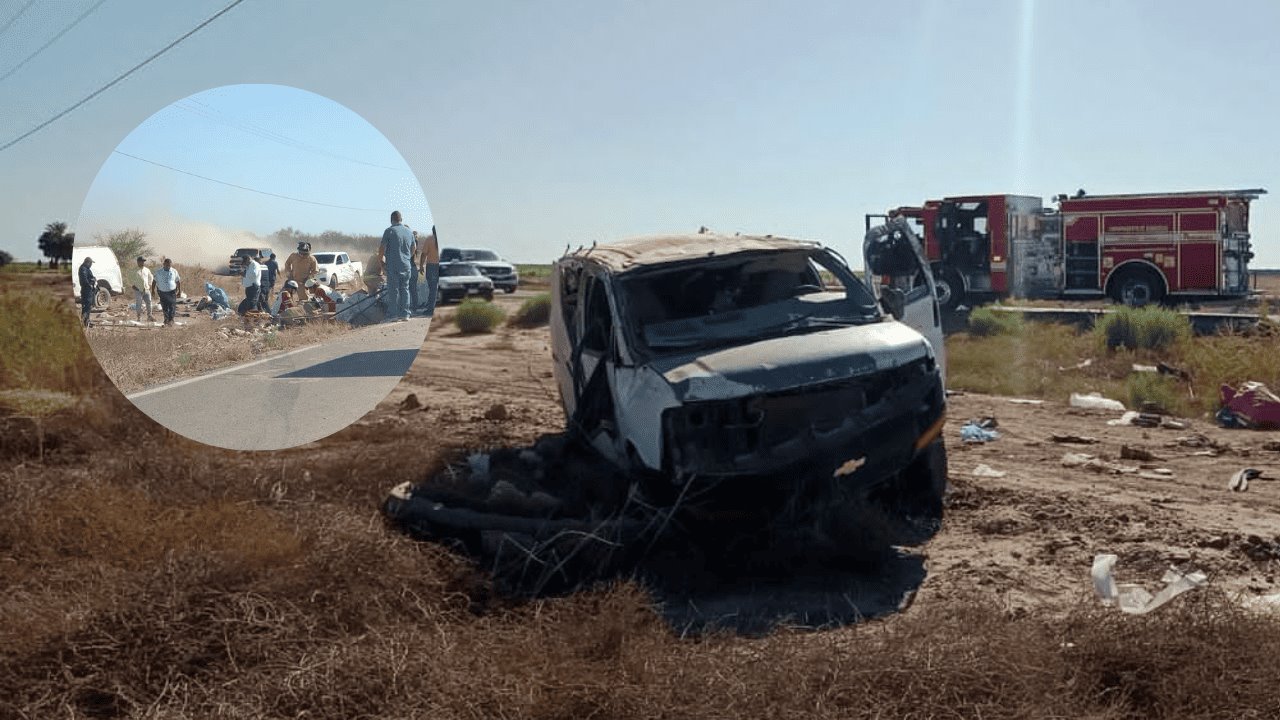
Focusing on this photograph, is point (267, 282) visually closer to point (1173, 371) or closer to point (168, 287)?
point (168, 287)

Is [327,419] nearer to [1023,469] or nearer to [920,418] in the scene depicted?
[920,418]

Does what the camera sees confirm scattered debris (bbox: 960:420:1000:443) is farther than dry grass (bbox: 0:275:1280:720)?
Yes

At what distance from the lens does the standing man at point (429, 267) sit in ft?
24.5

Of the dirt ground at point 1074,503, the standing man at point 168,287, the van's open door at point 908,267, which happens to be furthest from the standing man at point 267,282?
the van's open door at point 908,267

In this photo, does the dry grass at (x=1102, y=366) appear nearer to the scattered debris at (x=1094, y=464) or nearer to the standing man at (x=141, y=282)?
the scattered debris at (x=1094, y=464)

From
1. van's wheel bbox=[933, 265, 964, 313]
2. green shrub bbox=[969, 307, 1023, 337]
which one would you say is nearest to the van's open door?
green shrub bbox=[969, 307, 1023, 337]

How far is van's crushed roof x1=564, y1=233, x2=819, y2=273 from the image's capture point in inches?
307

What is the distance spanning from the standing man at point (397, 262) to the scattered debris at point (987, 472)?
466cm

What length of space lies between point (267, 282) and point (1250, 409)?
950cm

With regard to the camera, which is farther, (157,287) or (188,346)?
(188,346)

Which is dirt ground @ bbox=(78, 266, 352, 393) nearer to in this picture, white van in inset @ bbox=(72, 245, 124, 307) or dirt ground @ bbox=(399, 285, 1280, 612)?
white van in inset @ bbox=(72, 245, 124, 307)

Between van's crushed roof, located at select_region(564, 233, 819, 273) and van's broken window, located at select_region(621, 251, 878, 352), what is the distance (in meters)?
0.06

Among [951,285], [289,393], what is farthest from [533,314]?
[289,393]

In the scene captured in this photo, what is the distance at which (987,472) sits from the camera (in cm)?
914
